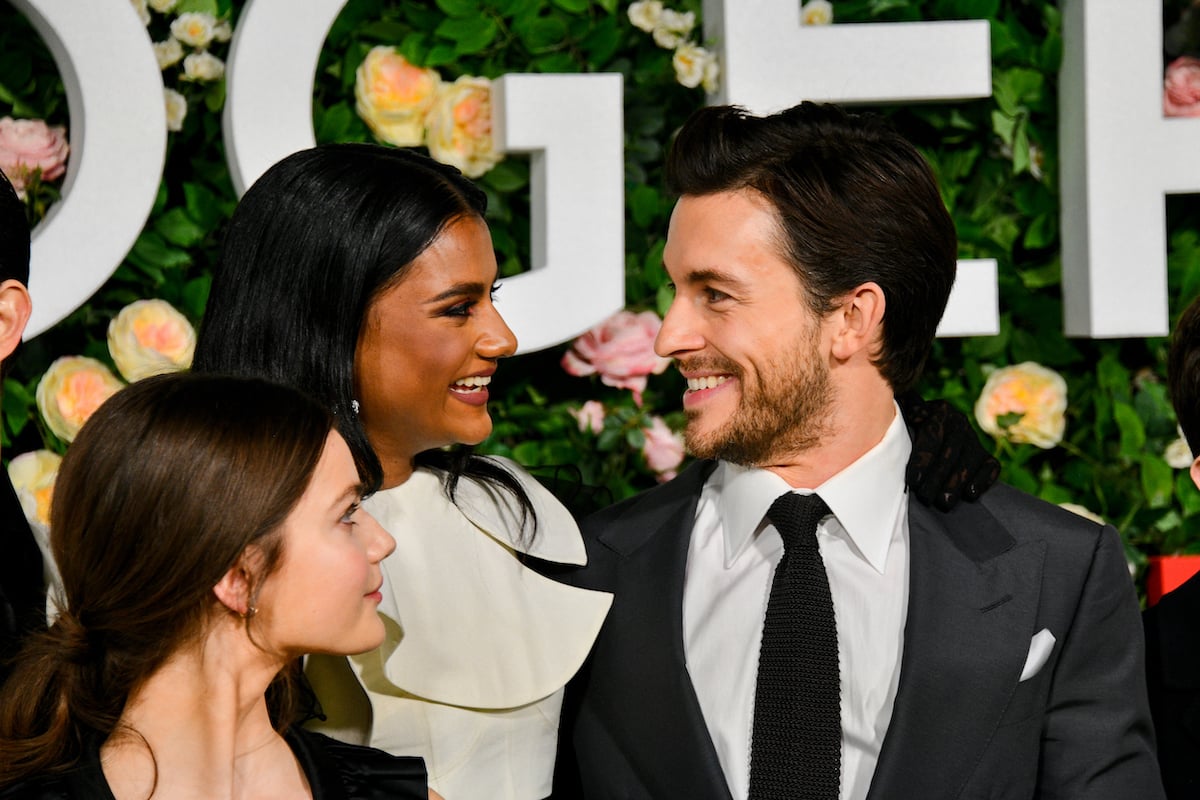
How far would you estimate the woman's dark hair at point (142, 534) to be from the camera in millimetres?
1456

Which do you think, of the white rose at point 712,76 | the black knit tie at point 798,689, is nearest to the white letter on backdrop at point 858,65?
the white rose at point 712,76

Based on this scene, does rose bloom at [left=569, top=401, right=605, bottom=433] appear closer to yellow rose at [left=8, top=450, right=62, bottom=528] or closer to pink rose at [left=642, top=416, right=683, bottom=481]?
pink rose at [left=642, top=416, right=683, bottom=481]

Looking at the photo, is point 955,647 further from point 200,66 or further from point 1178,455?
point 200,66

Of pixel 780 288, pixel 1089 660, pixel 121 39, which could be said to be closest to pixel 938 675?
pixel 1089 660

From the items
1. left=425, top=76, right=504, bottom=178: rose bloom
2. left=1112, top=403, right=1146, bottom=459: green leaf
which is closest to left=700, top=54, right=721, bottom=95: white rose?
left=425, top=76, right=504, bottom=178: rose bloom

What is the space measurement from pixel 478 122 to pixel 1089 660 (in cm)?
138

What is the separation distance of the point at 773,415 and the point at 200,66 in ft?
4.06

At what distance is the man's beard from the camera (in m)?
2.02

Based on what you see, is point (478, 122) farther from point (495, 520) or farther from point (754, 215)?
point (495, 520)

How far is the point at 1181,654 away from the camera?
2.13m

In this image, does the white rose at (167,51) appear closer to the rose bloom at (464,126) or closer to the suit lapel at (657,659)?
the rose bloom at (464,126)

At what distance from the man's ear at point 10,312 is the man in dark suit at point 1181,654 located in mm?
1614

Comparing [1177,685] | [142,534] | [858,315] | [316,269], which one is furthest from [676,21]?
[142,534]

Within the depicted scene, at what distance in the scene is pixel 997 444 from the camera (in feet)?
8.92
